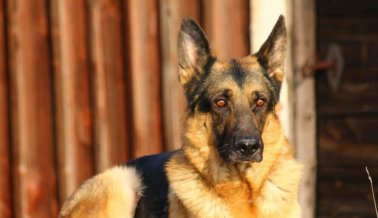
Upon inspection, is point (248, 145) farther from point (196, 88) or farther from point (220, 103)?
point (196, 88)

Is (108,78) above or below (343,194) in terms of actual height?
above

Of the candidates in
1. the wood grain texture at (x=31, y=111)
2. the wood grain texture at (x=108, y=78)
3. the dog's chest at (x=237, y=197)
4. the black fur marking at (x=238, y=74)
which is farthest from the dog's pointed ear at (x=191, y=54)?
the wood grain texture at (x=31, y=111)

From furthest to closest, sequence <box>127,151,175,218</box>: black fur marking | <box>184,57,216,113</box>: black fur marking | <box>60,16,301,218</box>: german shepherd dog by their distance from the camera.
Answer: <box>127,151,175,218</box>: black fur marking < <box>184,57,216,113</box>: black fur marking < <box>60,16,301,218</box>: german shepherd dog

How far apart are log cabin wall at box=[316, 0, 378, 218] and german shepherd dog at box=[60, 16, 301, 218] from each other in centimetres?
211

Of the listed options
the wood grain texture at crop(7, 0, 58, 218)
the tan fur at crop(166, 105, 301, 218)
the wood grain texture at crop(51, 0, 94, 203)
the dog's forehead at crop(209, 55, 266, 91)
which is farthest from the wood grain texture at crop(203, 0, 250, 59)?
the tan fur at crop(166, 105, 301, 218)

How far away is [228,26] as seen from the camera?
8758 millimetres

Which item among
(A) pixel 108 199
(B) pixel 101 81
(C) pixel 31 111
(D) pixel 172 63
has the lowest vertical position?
(A) pixel 108 199

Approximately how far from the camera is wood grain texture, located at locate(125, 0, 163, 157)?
8.80 meters

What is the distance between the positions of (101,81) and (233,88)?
2.14 metres

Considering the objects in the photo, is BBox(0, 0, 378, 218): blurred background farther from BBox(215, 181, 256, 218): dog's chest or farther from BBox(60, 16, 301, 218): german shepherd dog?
BBox(215, 181, 256, 218): dog's chest

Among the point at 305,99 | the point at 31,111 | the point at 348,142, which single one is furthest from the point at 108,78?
the point at 348,142

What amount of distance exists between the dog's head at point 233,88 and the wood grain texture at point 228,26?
4.92ft

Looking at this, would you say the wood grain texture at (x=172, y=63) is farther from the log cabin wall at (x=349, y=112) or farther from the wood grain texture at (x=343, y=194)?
the wood grain texture at (x=343, y=194)

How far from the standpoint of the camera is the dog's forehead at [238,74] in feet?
22.8
